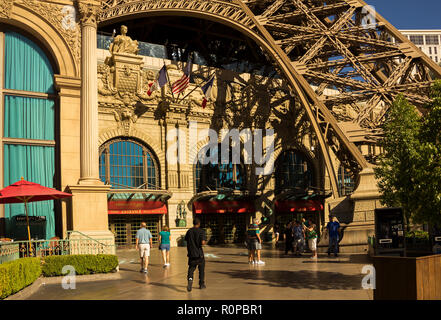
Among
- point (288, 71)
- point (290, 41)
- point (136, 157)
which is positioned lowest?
point (136, 157)

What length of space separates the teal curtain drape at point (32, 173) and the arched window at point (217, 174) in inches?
702

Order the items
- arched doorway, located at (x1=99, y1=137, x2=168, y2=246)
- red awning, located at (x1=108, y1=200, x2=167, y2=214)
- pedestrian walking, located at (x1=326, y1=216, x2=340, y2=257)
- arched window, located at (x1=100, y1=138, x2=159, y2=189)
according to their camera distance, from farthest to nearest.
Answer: arched window, located at (x1=100, y1=138, x2=159, y2=189) < arched doorway, located at (x1=99, y1=137, x2=168, y2=246) < red awning, located at (x1=108, y1=200, x2=167, y2=214) < pedestrian walking, located at (x1=326, y1=216, x2=340, y2=257)

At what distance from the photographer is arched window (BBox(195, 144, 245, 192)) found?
3888cm

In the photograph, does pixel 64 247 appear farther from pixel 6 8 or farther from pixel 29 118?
pixel 6 8

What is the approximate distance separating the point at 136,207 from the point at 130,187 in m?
1.42

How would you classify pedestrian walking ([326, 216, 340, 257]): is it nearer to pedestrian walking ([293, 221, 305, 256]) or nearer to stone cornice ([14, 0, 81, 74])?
pedestrian walking ([293, 221, 305, 256])

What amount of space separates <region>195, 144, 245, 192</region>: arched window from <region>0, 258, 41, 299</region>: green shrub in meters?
23.4

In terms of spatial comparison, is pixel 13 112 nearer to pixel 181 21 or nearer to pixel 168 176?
pixel 168 176

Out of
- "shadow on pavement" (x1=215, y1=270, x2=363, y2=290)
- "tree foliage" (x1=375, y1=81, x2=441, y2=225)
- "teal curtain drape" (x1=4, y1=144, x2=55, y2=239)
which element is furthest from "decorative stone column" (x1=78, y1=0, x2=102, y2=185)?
"tree foliage" (x1=375, y1=81, x2=441, y2=225)

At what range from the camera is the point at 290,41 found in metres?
34.2

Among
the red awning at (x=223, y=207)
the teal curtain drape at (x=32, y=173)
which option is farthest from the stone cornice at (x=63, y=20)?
the red awning at (x=223, y=207)

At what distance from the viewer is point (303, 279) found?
14586 mm
